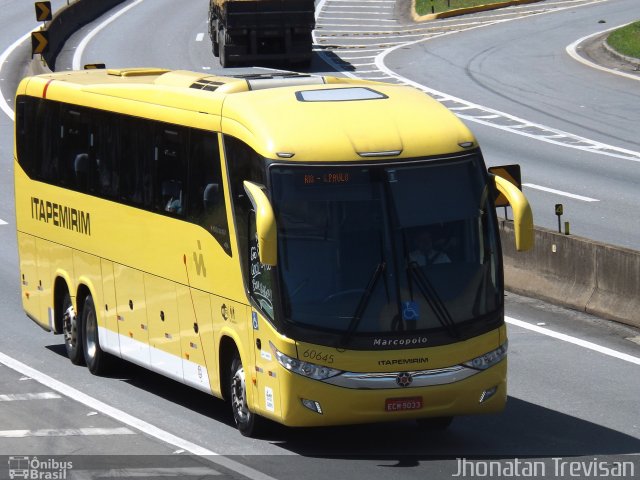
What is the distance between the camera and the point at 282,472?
1222 cm

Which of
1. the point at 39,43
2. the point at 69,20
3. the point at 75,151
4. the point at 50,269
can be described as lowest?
the point at 69,20

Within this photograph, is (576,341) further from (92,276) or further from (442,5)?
(442,5)

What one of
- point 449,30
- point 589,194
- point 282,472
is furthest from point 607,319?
point 449,30

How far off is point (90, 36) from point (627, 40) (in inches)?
738

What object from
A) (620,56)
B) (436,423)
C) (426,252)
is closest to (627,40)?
(620,56)

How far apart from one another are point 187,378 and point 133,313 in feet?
4.47

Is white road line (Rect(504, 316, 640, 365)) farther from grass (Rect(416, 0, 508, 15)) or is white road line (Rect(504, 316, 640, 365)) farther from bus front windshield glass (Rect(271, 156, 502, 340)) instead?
grass (Rect(416, 0, 508, 15))

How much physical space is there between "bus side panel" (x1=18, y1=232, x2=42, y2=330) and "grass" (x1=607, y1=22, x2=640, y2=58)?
27604 millimetres

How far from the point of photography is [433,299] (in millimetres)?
12609

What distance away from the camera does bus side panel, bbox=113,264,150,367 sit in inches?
610

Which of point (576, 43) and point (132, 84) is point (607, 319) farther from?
point (576, 43)

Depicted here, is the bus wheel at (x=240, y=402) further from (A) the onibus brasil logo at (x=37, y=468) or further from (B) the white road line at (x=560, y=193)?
(B) the white road line at (x=560, y=193)

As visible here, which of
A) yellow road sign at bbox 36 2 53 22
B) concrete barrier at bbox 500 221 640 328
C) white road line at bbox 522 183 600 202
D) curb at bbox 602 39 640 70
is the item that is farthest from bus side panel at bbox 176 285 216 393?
yellow road sign at bbox 36 2 53 22

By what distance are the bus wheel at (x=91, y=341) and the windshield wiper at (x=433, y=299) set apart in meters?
5.31
